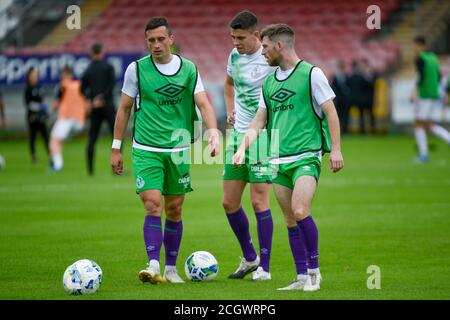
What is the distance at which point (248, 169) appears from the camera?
34.5 feet

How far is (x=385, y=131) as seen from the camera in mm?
36500

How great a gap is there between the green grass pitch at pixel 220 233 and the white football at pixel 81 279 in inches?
4.7

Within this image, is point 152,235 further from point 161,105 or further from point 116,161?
point 161,105

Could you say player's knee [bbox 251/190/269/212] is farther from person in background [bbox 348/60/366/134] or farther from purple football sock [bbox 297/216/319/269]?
person in background [bbox 348/60/366/134]

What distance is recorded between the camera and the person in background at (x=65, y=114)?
928 inches

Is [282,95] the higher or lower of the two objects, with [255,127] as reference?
higher

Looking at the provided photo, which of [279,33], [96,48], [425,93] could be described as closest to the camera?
[279,33]

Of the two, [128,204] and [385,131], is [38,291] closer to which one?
[128,204]

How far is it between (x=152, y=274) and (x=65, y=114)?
49.2 ft

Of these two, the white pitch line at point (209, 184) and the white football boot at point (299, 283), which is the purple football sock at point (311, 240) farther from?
the white pitch line at point (209, 184)

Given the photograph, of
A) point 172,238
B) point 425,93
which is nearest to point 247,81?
point 172,238

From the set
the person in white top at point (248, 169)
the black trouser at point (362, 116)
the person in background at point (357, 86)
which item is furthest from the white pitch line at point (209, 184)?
the black trouser at point (362, 116)

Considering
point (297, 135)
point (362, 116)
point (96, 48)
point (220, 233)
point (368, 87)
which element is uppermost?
point (96, 48)

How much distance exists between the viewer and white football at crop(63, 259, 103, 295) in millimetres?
9047
